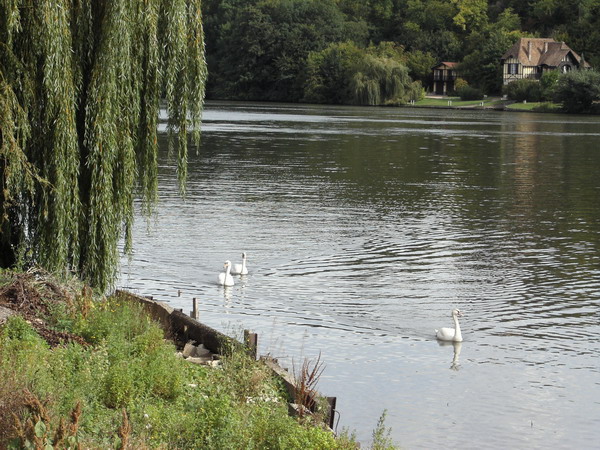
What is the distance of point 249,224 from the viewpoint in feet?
107

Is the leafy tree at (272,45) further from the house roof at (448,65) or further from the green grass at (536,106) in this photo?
the green grass at (536,106)

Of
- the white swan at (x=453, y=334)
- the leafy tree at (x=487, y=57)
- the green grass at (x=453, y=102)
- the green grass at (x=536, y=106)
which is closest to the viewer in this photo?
the white swan at (x=453, y=334)

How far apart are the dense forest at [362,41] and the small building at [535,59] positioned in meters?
2.04

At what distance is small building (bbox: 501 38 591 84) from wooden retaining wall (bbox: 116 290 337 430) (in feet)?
463

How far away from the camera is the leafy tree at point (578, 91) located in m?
126

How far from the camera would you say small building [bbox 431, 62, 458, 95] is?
6540 inches

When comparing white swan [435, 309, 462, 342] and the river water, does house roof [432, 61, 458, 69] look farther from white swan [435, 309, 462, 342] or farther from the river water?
white swan [435, 309, 462, 342]

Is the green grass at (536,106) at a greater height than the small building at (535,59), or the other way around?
the small building at (535,59)

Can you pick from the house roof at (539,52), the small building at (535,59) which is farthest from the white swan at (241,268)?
the house roof at (539,52)

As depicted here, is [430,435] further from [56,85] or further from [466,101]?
[466,101]

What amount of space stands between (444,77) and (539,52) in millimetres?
16588

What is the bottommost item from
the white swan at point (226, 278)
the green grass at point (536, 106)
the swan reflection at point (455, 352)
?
the swan reflection at point (455, 352)

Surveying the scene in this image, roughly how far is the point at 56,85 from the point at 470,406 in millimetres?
8223

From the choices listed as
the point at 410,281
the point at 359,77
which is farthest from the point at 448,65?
the point at 410,281
